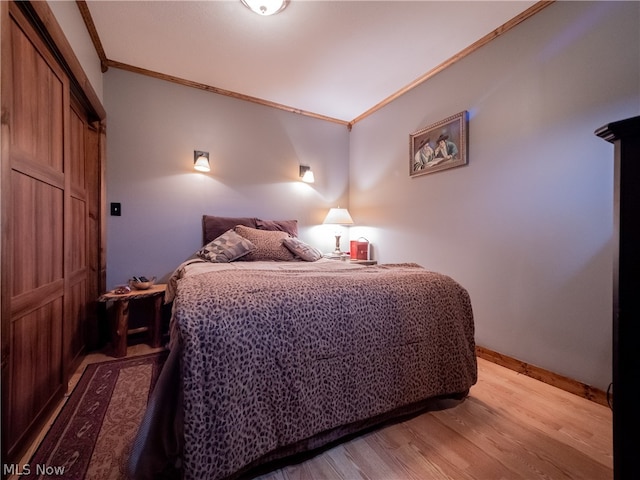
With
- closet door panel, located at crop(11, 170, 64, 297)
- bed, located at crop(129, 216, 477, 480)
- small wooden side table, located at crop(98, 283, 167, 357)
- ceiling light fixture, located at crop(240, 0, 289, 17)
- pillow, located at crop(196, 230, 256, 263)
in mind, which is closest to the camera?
bed, located at crop(129, 216, 477, 480)

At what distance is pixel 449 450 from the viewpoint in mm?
1148

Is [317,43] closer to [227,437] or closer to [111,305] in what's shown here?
[227,437]

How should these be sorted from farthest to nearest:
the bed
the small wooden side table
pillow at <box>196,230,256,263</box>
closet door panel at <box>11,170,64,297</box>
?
pillow at <box>196,230,256,263</box>, the small wooden side table, closet door panel at <box>11,170,64,297</box>, the bed

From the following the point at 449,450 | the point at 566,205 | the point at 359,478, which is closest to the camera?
the point at 359,478

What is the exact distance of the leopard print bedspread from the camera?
86 centimetres

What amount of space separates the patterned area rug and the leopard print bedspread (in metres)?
0.57

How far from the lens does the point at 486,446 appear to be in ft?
3.86

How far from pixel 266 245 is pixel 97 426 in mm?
1609

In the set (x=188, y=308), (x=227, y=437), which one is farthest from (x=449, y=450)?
(x=188, y=308)

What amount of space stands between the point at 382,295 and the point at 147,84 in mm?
3048

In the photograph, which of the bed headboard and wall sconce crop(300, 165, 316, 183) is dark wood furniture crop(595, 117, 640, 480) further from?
wall sconce crop(300, 165, 316, 183)

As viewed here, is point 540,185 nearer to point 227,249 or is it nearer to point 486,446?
point 486,446

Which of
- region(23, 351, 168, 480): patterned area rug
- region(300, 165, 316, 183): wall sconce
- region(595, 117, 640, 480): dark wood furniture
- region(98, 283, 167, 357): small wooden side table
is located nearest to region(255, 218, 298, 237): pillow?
region(300, 165, 316, 183): wall sconce

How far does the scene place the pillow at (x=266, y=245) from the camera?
8.02ft
